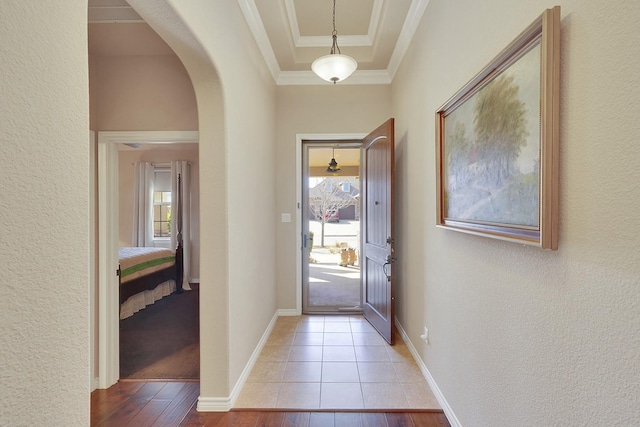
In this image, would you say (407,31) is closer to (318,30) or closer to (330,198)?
(318,30)

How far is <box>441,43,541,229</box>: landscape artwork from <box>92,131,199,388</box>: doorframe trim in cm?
187

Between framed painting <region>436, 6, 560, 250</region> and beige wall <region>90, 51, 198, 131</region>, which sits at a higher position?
beige wall <region>90, 51, 198, 131</region>

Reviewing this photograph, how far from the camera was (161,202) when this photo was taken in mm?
6090

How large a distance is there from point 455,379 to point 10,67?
2268 mm

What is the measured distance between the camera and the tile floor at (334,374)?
2014 mm

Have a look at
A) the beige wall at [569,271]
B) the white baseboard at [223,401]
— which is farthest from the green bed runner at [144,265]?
the beige wall at [569,271]

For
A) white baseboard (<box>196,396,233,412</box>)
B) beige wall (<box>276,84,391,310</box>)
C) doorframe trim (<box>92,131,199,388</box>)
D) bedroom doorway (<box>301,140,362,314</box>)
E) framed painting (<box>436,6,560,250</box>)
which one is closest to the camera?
framed painting (<box>436,6,560,250</box>)

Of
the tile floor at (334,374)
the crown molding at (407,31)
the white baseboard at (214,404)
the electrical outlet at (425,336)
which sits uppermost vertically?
the crown molding at (407,31)

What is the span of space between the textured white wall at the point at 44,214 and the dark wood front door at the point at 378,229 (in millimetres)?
2394

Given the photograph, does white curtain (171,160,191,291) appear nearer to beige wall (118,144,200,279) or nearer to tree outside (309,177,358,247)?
beige wall (118,144,200,279)

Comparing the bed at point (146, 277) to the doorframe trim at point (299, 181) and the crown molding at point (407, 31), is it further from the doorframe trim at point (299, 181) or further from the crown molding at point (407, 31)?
the crown molding at point (407, 31)

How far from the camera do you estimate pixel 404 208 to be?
2.91 meters

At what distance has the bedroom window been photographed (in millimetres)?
5988

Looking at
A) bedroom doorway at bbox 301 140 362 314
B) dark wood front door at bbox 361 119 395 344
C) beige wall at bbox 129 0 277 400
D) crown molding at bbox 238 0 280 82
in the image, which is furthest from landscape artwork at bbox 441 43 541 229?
bedroom doorway at bbox 301 140 362 314
